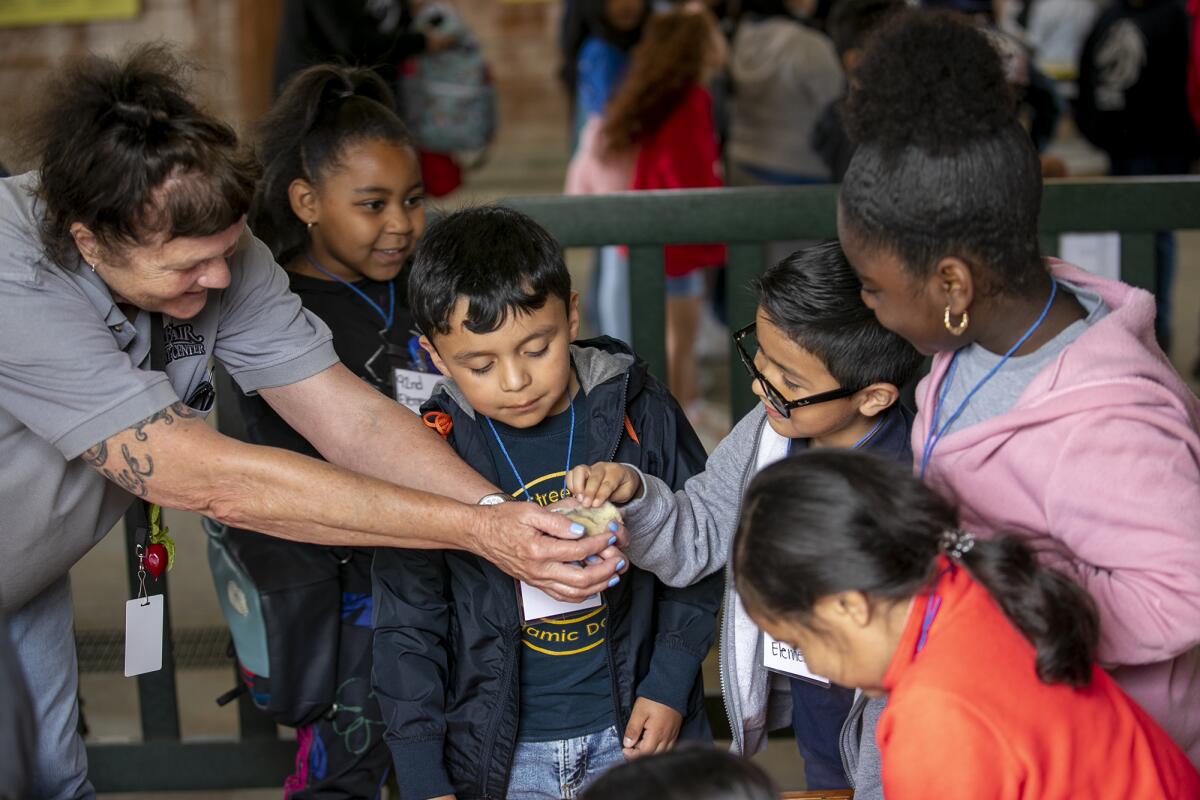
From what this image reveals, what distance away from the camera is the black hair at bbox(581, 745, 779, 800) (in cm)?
125

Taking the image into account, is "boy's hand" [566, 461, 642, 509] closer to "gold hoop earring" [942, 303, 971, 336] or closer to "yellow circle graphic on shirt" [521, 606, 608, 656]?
"yellow circle graphic on shirt" [521, 606, 608, 656]

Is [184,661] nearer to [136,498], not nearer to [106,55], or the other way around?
[136,498]

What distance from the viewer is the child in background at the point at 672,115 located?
4.90 meters

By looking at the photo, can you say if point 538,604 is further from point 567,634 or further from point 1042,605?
point 1042,605

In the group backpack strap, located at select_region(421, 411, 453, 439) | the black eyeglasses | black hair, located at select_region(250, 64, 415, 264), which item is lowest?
backpack strap, located at select_region(421, 411, 453, 439)

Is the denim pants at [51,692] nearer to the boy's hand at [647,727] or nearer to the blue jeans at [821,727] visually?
the boy's hand at [647,727]

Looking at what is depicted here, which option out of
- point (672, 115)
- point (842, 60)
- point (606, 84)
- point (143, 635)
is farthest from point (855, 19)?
point (143, 635)

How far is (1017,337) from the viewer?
5.41 ft

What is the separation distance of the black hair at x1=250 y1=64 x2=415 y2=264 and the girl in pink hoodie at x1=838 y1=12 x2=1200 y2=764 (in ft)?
4.10

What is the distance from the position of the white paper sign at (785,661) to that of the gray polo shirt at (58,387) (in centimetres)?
98

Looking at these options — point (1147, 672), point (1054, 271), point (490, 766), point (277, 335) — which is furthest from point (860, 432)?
point (277, 335)

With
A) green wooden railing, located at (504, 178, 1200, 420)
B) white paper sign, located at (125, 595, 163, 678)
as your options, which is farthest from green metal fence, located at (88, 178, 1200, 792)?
white paper sign, located at (125, 595, 163, 678)

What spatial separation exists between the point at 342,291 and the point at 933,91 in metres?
1.40

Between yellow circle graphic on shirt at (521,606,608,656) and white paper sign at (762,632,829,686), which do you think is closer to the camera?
white paper sign at (762,632,829,686)
